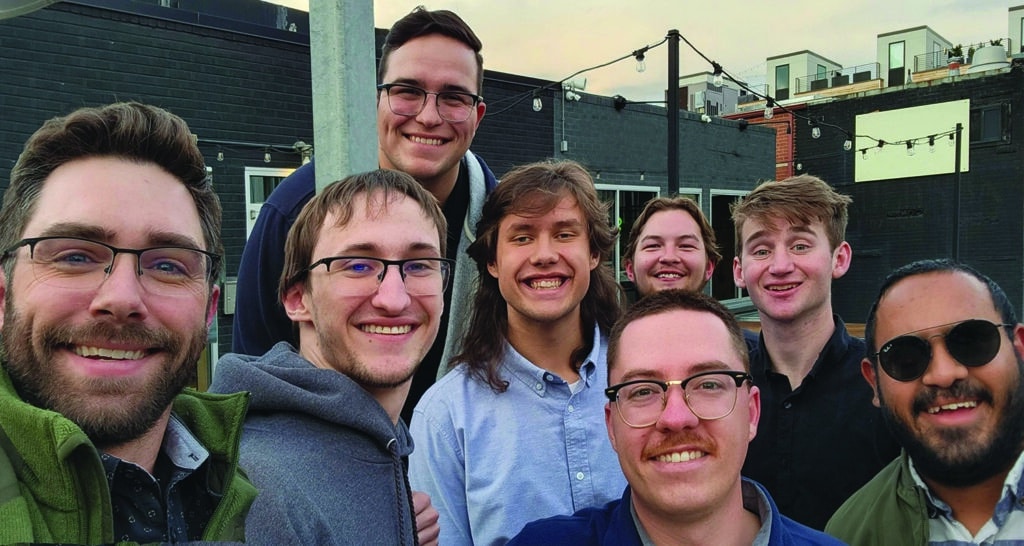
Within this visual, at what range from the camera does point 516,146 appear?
1290 centimetres


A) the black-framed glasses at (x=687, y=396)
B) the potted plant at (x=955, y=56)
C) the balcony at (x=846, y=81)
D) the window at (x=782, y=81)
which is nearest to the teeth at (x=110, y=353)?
the black-framed glasses at (x=687, y=396)

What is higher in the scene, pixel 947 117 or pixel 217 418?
pixel 947 117

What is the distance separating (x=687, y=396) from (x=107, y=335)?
4.54 ft

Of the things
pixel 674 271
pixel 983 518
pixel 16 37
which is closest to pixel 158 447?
pixel 983 518

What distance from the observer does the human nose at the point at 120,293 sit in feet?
4.70

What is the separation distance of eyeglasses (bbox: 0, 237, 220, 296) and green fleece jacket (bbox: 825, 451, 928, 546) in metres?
2.09

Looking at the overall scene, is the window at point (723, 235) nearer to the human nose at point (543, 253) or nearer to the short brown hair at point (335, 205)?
the human nose at point (543, 253)

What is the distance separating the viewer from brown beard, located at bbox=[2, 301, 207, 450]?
1.40m

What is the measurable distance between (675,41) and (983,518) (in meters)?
8.23

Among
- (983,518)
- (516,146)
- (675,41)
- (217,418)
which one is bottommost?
(983,518)

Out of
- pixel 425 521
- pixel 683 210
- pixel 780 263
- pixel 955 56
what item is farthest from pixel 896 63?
pixel 425 521

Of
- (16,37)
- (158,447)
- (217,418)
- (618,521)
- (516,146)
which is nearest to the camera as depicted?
(158,447)

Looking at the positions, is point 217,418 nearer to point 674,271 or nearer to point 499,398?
point 499,398

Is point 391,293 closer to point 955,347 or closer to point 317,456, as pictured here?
point 317,456
